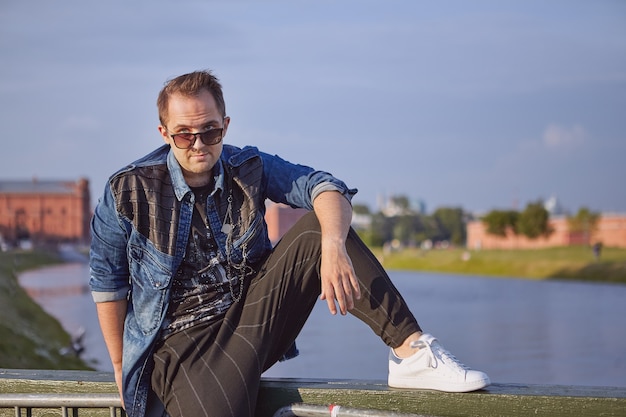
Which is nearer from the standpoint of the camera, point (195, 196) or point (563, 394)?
point (563, 394)

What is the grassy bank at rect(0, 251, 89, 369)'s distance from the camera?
1480 centimetres

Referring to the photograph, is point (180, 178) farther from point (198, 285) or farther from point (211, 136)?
point (198, 285)

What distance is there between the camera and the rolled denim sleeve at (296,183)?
9.35ft

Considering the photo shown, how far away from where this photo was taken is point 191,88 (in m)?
2.73

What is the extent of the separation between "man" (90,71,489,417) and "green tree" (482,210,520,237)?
91.7 metres

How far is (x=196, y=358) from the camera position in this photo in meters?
2.71

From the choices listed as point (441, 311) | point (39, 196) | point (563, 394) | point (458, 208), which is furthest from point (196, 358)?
point (458, 208)

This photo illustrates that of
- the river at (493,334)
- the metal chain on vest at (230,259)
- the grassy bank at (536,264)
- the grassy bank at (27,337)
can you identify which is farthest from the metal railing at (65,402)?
the grassy bank at (536,264)

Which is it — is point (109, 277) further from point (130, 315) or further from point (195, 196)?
point (195, 196)

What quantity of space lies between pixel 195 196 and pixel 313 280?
48cm

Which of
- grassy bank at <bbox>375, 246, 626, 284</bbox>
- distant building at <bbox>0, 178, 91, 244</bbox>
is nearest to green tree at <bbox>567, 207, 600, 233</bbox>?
grassy bank at <bbox>375, 246, 626, 284</bbox>

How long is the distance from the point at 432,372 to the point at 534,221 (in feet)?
285

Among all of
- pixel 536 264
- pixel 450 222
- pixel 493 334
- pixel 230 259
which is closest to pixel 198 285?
pixel 230 259

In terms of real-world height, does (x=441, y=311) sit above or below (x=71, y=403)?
below
